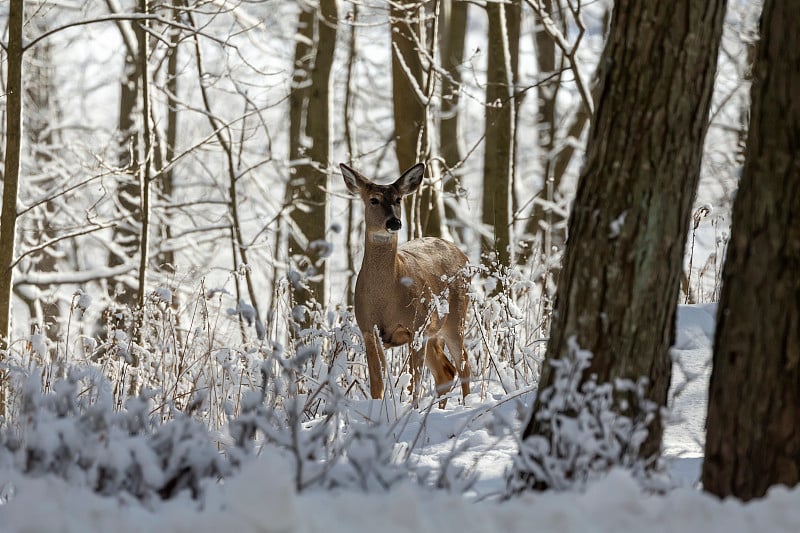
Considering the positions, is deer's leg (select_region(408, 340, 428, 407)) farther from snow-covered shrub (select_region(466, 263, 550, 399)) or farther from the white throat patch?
the white throat patch

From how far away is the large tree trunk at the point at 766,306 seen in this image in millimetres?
3199

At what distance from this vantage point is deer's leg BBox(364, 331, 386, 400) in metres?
6.55

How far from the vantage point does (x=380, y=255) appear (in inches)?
276

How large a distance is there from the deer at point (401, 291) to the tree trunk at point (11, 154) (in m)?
2.26

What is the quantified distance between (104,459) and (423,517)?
0.98m

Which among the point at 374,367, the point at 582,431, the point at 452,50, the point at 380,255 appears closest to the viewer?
the point at 582,431

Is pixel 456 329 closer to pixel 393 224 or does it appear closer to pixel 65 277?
pixel 393 224

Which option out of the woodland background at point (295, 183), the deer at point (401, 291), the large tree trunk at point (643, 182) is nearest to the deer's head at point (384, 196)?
the deer at point (401, 291)

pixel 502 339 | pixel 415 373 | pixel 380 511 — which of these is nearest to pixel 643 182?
pixel 380 511

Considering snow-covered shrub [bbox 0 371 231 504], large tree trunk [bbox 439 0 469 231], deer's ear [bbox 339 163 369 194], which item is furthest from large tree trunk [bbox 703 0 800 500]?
large tree trunk [bbox 439 0 469 231]

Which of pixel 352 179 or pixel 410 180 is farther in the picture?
pixel 352 179

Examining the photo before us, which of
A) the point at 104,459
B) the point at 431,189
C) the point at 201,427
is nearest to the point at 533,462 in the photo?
the point at 201,427

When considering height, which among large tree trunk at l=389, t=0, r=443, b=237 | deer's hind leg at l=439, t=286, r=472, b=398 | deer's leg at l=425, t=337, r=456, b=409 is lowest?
deer's leg at l=425, t=337, r=456, b=409

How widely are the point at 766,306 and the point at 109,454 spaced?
211cm
